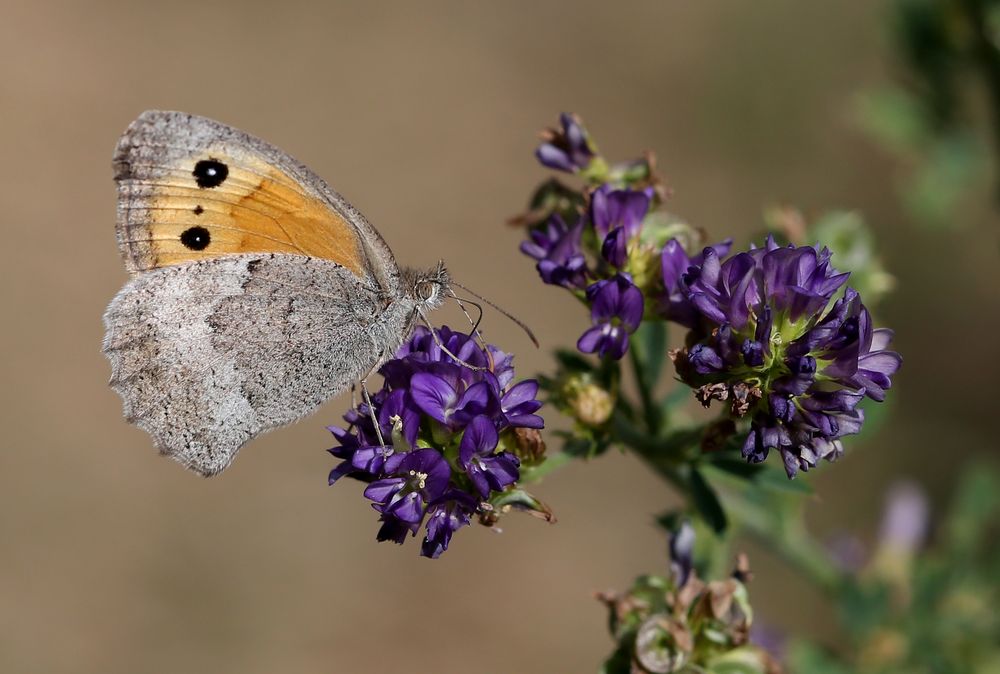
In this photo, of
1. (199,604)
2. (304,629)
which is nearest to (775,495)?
(304,629)

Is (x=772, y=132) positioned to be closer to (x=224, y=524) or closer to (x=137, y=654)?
(x=224, y=524)

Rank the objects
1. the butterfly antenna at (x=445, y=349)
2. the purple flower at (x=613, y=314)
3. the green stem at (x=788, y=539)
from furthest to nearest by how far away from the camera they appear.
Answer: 1. the green stem at (x=788, y=539)
2. the purple flower at (x=613, y=314)
3. the butterfly antenna at (x=445, y=349)

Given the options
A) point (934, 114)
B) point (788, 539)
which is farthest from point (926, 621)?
point (934, 114)

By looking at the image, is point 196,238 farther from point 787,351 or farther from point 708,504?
point 787,351

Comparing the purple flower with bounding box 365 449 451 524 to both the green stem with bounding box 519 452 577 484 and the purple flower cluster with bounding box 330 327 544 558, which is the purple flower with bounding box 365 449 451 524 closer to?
the purple flower cluster with bounding box 330 327 544 558

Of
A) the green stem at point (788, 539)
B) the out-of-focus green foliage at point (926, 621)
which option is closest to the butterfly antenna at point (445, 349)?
the green stem at point (788, 539)

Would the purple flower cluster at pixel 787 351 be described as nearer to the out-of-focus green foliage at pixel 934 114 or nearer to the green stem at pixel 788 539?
the green stem at pixel 788 539
